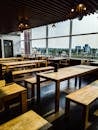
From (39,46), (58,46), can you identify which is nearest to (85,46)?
(58,46)

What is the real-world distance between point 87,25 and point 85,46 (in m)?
1.26

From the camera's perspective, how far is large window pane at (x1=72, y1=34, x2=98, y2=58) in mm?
6988

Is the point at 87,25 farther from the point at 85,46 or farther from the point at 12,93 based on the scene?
the point at 12,93

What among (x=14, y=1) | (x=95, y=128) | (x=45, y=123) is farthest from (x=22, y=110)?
(x=14, y=1)

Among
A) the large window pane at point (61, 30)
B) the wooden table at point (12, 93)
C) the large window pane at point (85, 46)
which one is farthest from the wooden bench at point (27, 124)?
the large window pane at point (61, 30)

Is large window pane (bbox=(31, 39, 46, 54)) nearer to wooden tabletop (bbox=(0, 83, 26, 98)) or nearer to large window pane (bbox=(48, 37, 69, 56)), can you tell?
large window pane (bbox=(48, 37, 69, 56))

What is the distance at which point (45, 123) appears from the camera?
138 cm

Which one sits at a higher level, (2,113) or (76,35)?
(76,35)

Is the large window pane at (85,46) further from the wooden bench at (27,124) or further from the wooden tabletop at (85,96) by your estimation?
the wooden bench at (27,124)

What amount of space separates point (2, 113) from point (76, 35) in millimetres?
6432

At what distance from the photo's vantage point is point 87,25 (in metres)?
7.26

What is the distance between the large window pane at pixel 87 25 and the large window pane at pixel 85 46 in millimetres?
326

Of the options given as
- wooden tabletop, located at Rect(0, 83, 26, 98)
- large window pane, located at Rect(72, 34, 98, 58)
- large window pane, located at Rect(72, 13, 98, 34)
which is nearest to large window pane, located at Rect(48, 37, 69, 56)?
large window pane, located at Rect(72, 34, 98, 58)

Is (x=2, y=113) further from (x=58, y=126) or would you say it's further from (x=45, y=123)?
(x=45, y=123)
